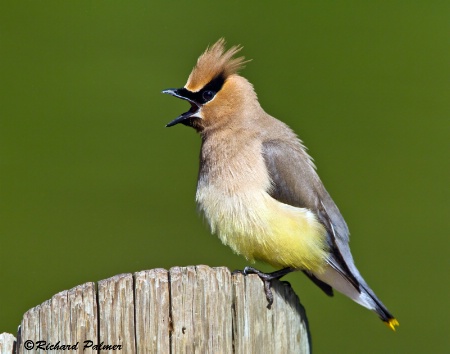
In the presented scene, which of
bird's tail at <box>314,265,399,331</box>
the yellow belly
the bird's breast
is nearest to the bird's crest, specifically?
the bird's breast

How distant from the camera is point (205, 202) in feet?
20.0

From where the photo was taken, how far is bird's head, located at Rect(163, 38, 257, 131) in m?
6.39

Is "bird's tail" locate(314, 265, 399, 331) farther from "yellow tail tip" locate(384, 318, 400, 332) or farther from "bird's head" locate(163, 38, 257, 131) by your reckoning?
"bird's head" locate(163, 38, 257, 131)

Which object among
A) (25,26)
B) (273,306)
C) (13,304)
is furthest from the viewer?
(25,26)

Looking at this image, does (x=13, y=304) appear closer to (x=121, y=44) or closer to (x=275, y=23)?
(x=121, y=44)

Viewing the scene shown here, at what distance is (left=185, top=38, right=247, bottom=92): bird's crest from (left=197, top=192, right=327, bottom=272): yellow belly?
773 mm

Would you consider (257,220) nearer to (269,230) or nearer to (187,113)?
(269,230)

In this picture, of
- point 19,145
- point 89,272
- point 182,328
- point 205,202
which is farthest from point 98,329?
point 19,145

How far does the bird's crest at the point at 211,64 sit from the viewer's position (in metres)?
6.38

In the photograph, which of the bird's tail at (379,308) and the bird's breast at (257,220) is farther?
the bird's tail at (379,308)

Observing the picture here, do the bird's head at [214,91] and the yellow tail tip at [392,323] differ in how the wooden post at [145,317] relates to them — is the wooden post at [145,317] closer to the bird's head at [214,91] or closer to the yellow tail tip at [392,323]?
the yellow tail tip at [392,323]

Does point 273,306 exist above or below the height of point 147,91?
below

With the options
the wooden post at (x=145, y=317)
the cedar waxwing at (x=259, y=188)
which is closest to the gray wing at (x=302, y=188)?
the cedar waxwing at (x=259, y=188)

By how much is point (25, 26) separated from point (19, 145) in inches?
46.3
